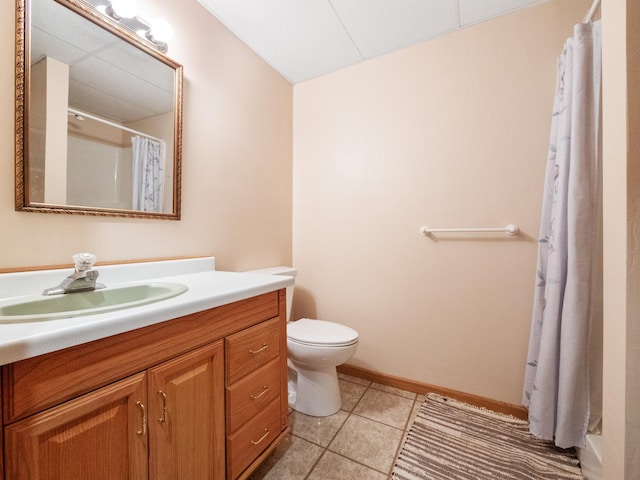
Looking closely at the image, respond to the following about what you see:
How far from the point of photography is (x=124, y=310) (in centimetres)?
62

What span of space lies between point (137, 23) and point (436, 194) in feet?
5.41

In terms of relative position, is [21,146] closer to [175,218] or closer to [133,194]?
[133,194]

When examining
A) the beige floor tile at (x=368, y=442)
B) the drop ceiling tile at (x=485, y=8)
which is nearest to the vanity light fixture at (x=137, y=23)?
the drop ceiling tile at (x=485, y=8)

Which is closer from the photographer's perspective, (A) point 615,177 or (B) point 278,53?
(A) point 615,177

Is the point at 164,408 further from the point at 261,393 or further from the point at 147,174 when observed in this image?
the point at 147,174

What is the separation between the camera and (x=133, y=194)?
1102 millimetres

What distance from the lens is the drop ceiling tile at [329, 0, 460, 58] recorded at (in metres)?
1.35

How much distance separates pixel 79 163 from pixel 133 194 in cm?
19

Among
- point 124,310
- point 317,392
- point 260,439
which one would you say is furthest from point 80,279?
point 317,392

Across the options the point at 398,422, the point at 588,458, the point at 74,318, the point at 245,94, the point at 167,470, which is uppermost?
the point at 245,94

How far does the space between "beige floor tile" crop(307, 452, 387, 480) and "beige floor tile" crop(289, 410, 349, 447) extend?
0.10 metres

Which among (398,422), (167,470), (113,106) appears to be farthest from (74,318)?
(398,422)

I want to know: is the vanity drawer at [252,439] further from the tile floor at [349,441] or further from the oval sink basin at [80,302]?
the oval sink basin at [80,302]

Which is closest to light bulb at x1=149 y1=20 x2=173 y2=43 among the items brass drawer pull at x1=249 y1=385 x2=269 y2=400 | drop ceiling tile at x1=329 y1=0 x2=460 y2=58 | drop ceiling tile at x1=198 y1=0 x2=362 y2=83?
drop ceiling tile at x1=198 y1=0 x2=362 y2=83
